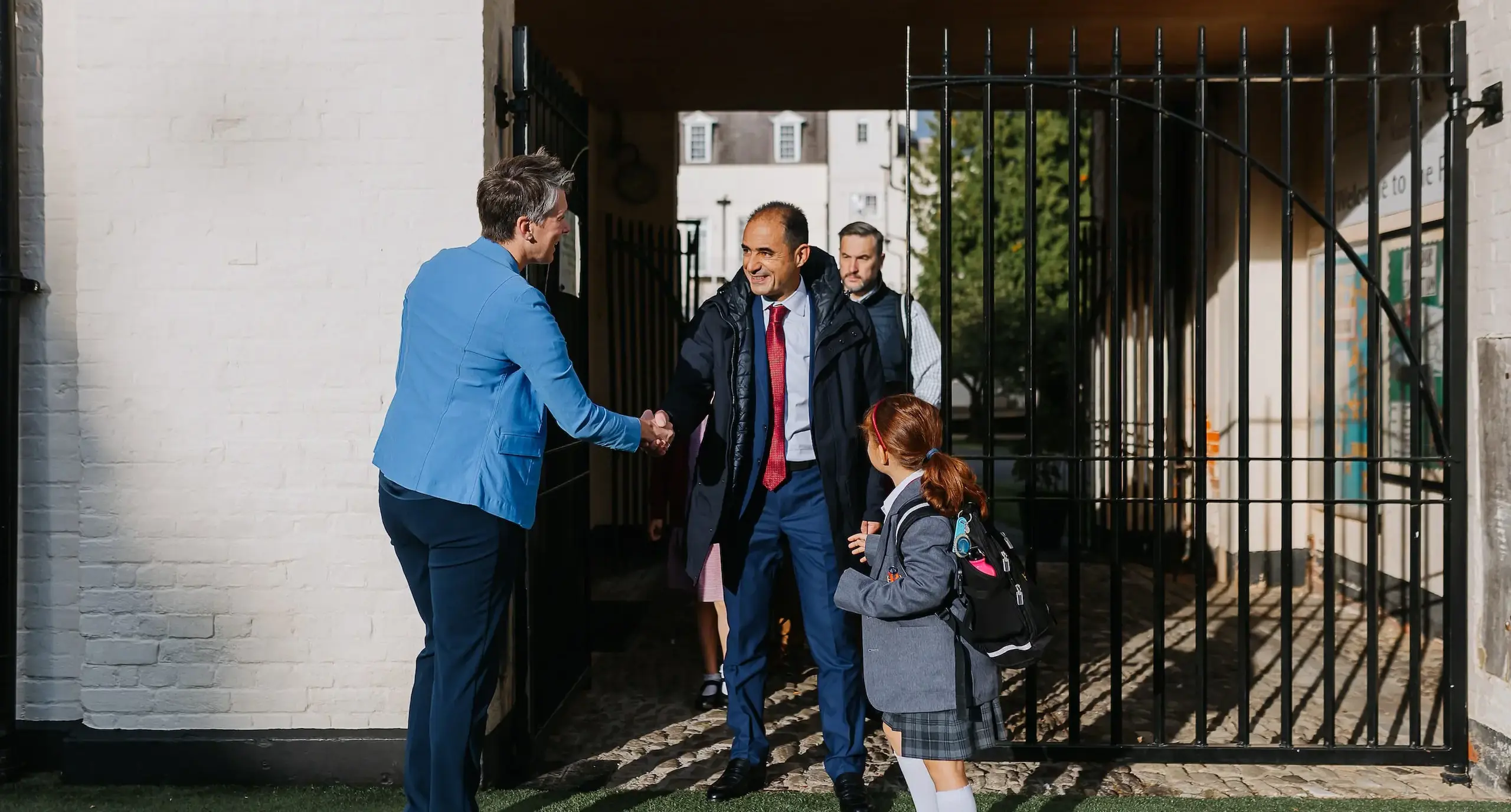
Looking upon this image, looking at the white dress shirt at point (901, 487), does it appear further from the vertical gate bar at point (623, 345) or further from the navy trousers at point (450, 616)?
the vertical gate bar at point (623, 345)

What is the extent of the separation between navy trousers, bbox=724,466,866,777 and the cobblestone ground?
34 centimetres

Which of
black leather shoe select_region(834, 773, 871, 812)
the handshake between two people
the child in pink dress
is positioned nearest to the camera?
the handshake between two people

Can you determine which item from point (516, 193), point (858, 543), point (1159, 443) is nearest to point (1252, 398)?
point (1159, 443)

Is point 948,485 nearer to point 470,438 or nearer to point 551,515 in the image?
point 470,438

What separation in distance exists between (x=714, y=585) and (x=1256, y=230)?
212 inches

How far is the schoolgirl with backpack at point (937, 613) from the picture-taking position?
2977 millimetres

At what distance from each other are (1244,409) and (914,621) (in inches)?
64.5

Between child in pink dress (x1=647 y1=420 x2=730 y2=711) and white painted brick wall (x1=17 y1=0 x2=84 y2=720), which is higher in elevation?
white painted brick wall (x1=17 y1=0 x2=84 y2=720)

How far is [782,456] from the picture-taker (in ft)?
12.6

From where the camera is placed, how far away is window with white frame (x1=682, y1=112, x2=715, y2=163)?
4644cm

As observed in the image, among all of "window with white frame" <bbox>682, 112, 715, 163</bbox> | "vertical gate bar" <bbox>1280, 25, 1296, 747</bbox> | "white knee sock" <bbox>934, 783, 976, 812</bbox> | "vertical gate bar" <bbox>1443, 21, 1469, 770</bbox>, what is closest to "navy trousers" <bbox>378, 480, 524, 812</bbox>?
"white knee sock" <bbox>934, 783, 976, 812</bbox>

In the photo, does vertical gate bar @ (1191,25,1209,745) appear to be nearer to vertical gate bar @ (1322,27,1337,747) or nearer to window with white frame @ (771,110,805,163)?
vertical gate bar @ (1322,27,1337,747)

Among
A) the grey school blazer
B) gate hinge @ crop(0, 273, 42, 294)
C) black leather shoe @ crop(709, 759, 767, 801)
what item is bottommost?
black leather shoe @ crop(709, 759, 767, 801)

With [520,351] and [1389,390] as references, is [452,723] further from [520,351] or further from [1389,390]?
[1389,390]
